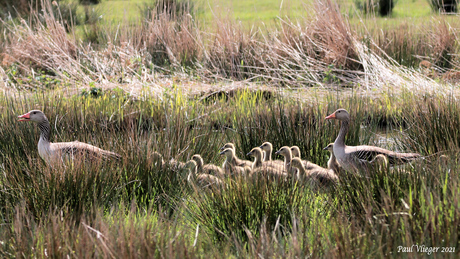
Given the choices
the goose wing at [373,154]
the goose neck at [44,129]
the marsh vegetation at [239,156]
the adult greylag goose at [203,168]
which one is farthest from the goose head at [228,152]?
the goose neck at [44,129]

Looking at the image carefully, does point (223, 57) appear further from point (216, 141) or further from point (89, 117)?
point (216, 141)

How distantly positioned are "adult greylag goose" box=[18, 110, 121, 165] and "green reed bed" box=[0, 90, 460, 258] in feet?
0.42

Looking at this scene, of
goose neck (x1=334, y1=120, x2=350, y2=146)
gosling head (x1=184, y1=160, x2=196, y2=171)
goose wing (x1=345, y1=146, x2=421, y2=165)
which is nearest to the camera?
gosling head (x1=184, y1=160, x2=196, y2=171)

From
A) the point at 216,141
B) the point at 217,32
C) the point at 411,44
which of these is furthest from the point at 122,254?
the point at 411,44

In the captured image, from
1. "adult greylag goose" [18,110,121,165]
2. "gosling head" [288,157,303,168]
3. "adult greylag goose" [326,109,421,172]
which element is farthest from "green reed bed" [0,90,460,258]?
"gosling head" [288,157,303,168]

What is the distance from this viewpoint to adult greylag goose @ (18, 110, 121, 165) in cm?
422

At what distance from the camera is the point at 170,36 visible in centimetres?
1103

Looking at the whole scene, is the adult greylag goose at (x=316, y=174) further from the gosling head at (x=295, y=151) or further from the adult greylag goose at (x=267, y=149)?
the adult greylag goose at (x=267, y=149)

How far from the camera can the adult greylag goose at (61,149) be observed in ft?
13.8

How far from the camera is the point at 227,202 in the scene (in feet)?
11.3

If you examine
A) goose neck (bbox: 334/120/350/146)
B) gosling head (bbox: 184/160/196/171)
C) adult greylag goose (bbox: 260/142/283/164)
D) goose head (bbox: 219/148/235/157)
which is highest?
goose neck (bbox: 334/120/350/146)

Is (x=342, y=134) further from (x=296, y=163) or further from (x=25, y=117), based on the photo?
(x=25, y=117)

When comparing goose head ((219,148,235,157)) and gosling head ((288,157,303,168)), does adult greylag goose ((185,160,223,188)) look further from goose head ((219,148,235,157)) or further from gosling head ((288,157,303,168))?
gosling head ((288,157,303,168))

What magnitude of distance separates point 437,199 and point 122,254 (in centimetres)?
171
